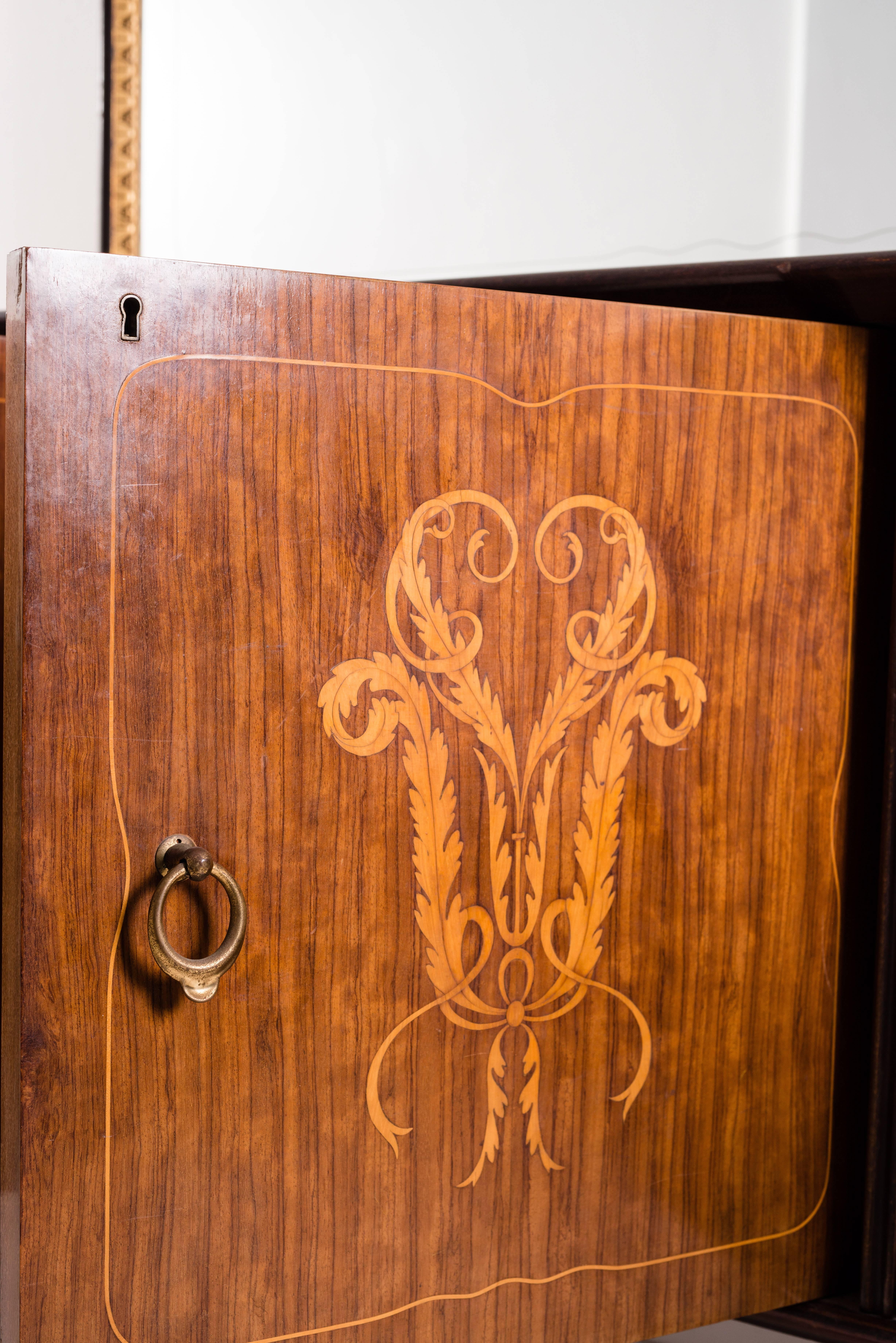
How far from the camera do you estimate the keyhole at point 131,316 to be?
1.94 feet

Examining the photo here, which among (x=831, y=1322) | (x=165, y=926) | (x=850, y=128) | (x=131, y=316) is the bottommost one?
(x=831, y=1322)

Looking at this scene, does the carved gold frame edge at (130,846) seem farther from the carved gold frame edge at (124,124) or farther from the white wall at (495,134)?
the carved gold frame edge at (124,124)

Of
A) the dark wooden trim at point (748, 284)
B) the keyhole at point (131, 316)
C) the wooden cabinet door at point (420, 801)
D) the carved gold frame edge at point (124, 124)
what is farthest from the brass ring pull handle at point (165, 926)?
the carved gold frame edge at point (124, 124)

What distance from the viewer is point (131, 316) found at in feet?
1.95

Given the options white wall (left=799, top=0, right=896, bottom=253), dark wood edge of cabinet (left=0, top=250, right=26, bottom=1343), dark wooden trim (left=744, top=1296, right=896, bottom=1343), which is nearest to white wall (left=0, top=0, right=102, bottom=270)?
dark wood edge of cabinet (left=0, top=250, right=26, bottom=1343)

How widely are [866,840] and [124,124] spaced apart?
0.97 m

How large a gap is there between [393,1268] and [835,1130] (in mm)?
380

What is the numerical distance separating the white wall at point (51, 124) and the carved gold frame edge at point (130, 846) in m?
0.43

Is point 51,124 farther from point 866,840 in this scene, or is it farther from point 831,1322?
point 831,1322

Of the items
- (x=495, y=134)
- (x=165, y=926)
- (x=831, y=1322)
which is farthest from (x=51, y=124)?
(x=831, y=1322)

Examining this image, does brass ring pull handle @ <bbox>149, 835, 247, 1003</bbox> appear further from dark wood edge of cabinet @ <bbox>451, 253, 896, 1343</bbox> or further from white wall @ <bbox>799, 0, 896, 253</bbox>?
white wall @ <bbox>799, 0, 896, 253</bbox>

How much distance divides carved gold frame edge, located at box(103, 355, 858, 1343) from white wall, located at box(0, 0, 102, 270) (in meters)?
0.43

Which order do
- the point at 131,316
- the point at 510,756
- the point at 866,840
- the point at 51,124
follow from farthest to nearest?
the point at 51,124 → the point at 866,840 → the point at 510,756 → the point at 131,316

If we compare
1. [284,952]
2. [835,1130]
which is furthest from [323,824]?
[835,1130]
